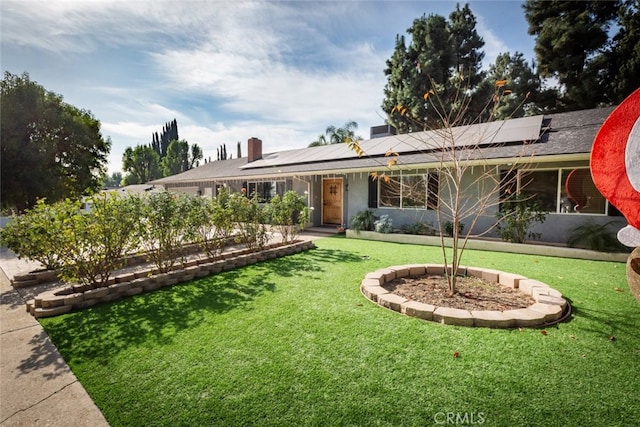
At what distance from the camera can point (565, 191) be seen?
8.60 m

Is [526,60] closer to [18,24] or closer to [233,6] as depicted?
[233,6]

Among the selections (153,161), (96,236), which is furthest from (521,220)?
(153,161)

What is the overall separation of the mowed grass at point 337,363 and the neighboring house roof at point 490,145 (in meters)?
2.90

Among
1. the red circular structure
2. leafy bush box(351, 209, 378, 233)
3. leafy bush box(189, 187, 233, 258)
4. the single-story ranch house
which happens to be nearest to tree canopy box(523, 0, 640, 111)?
the single-story ranch house

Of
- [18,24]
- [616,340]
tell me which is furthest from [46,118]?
[616,340]

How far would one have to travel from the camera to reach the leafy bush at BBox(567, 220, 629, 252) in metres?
7.00

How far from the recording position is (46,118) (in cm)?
896

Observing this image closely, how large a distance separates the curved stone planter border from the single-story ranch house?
4118 millimetres

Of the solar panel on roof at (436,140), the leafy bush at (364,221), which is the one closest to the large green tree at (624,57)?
the solar panel on roof at (436,140)

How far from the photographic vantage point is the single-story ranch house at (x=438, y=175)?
793 centimetres

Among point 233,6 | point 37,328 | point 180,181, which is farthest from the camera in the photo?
point 180,181

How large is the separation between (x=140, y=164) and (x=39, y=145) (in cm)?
4666

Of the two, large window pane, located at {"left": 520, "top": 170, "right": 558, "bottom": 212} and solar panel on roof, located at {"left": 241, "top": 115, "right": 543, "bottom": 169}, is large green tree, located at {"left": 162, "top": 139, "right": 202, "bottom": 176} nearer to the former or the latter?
solar panel on roof, located at {"left": 241, "top": 115, "right": 543, "bottom": 169}

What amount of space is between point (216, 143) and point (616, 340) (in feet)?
204
